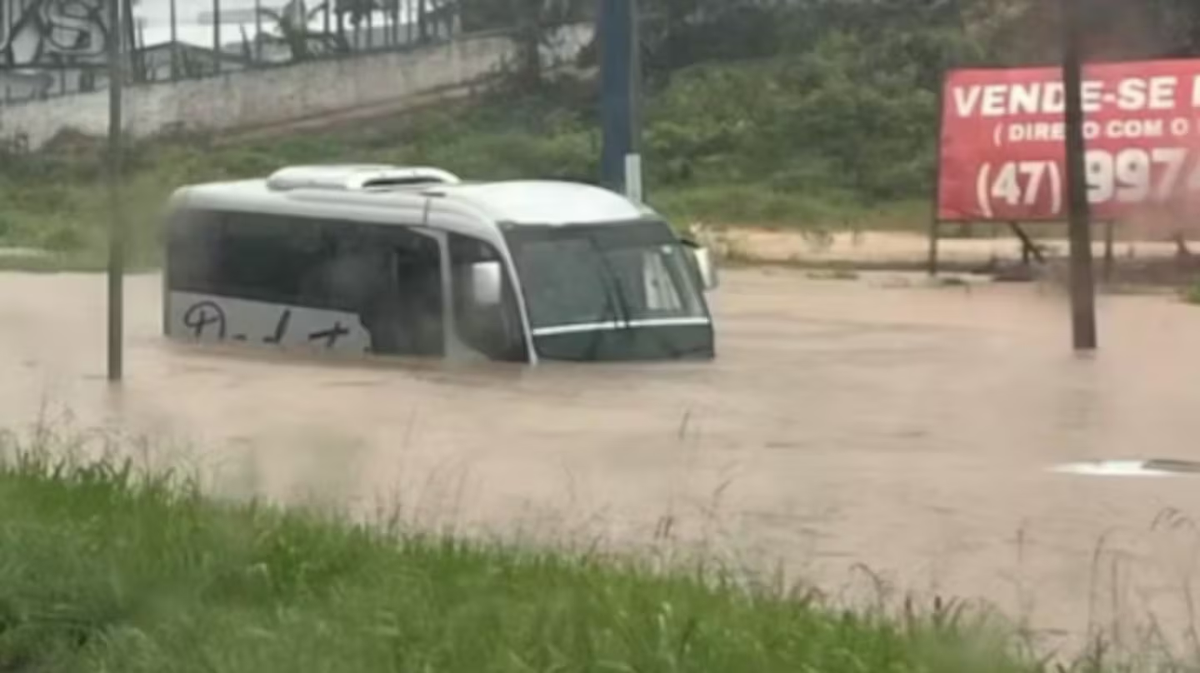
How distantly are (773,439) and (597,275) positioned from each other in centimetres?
274

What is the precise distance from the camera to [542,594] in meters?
7.05

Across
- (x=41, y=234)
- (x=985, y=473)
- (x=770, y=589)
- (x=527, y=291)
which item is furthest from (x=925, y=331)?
(x=770, y=589)

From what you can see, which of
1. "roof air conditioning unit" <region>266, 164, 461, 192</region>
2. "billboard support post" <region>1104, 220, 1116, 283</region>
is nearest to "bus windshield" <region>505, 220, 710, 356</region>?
"roof air conditioning unit" <region>266, 164, 461, 192</region>

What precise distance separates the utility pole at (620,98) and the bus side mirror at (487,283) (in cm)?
773

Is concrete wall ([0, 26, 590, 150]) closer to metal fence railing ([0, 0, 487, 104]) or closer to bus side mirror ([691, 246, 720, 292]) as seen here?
metal fence railing ([0, 0, 487, 104])

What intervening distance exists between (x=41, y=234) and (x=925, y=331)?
295 inches

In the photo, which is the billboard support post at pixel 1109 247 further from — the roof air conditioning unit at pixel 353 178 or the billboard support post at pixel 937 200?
the roof air conditioning unit at pixel 353 178

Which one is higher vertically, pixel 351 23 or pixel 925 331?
pixel 351 23

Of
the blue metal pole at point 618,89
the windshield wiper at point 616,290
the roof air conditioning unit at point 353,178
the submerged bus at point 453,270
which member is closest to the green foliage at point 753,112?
the blue metal pole at point 618,89

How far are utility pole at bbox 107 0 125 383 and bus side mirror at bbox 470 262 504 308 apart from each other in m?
2.09

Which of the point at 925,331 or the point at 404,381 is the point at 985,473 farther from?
the point at 925,331

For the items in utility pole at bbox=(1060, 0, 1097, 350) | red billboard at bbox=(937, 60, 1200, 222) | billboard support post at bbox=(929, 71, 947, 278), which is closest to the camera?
utility pole at bbox=(1060, 0, 1097, 350)

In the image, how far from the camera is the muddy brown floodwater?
9.70 meters

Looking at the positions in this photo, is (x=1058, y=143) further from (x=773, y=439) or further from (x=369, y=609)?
(x=369, y=609)
